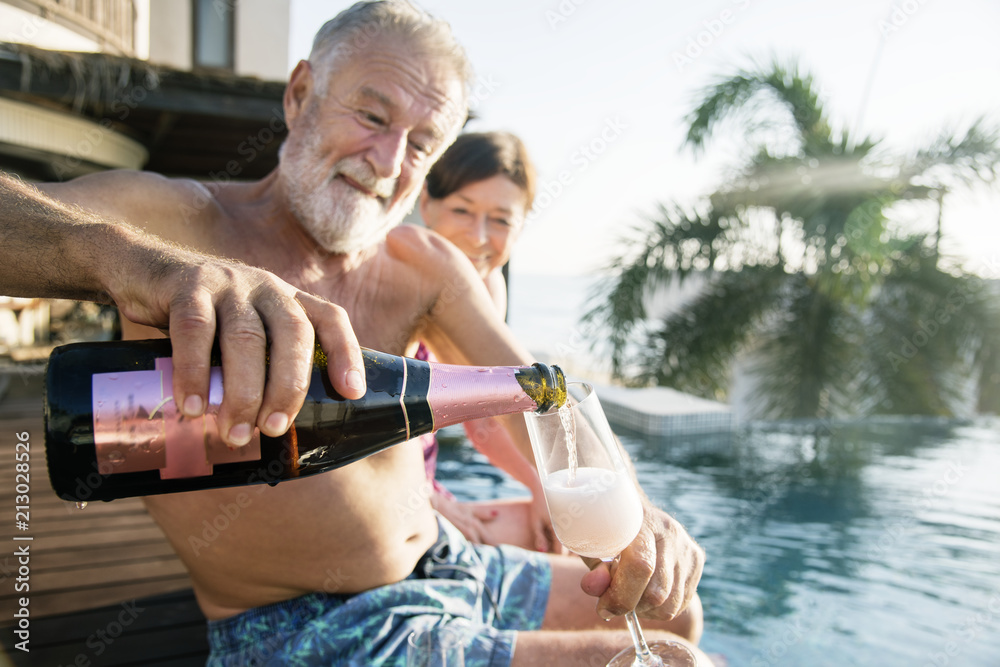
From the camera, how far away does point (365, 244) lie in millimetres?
1757

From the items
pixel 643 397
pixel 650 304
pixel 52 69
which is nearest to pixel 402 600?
pixel 52 69

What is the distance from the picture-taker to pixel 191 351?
0.70m

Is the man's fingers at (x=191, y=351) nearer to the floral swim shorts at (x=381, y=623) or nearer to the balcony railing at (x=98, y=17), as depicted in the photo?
the floral swim shorts at (x=381, y=623)

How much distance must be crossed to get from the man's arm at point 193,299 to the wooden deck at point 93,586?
1519 mm

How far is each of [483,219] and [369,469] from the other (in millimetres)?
1831

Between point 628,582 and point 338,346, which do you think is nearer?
point 338,346

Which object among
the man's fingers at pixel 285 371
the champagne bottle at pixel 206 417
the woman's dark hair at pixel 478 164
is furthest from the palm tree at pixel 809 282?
the man's fingers at pixel 285 371

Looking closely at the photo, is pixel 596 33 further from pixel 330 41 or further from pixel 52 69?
pixel 330 41

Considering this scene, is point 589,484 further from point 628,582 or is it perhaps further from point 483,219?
point 483,219

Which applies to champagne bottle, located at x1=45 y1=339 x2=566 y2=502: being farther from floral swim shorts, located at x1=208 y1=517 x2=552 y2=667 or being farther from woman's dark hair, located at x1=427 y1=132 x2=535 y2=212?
woman's dark hair, located at x1=427 y1=132 x2=535 y2=212

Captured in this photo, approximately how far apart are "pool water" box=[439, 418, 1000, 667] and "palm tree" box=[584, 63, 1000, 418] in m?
1.48

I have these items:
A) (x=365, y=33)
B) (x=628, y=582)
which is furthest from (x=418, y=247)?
(x=628, y=582)

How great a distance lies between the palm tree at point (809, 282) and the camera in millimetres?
7984

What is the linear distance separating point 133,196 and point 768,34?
28.9 ft
